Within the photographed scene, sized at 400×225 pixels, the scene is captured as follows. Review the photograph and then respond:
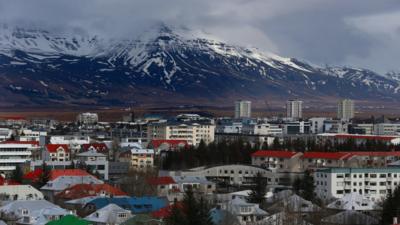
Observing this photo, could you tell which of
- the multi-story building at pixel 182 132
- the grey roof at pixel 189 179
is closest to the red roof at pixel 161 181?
the grey roof at pixel 189 179

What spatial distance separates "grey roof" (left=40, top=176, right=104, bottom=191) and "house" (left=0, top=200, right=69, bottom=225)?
6134 mm

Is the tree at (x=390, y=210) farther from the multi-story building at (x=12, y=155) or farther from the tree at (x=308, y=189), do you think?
the multi-story building at (x=12, y=155)

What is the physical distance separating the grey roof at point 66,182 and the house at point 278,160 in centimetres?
1015

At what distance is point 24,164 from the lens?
4438cm

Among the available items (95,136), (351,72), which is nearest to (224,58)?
(351,72)

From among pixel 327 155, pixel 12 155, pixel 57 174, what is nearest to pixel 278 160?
pixel 327 155

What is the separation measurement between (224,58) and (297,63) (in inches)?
597

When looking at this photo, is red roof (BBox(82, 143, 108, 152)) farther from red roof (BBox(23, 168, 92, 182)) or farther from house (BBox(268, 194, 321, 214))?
house (BBox(268, 194, 321, 214))

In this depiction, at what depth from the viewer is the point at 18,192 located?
31391mm

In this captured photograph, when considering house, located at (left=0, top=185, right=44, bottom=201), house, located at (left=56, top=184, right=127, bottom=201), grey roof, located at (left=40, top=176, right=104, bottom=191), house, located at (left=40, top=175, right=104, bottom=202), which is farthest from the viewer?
grey roof, located at (left=40, top=176, right=104, bottom=191)

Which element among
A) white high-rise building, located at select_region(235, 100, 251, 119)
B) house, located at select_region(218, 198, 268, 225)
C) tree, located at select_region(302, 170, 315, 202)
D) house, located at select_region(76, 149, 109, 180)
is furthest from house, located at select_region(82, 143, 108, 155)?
white high-rise building, located at select_region(235, 100, 251, 119)

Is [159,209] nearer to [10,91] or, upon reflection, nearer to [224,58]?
[10,91]

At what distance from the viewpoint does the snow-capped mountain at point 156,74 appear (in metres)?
154

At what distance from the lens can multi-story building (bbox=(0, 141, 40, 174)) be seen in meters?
45.5
